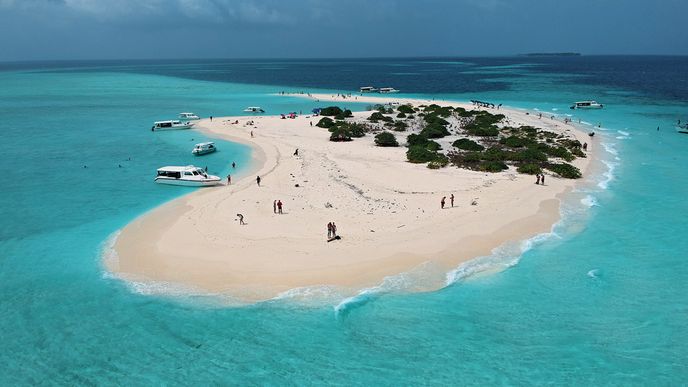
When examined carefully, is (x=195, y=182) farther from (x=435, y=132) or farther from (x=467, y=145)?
(x=435, y=132)

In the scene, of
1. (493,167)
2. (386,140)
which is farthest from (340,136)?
(493,167)

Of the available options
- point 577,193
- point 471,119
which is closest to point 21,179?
point 577,193

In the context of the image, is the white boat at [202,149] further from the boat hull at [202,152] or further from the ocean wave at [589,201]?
the ocean wave at [589,201]

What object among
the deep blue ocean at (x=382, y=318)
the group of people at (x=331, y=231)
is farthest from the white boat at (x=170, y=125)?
the group of people at (x=331, y=231)

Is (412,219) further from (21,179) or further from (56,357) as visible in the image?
(21,179)

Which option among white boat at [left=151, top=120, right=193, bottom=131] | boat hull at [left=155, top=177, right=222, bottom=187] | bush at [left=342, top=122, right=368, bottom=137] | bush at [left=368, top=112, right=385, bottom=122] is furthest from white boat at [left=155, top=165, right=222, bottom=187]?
bush at [left=368, top=112, right=385, bottom=122]

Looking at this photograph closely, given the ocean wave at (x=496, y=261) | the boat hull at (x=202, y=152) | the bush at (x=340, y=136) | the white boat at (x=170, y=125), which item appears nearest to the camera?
the ocean wave at (x=496, y=261)

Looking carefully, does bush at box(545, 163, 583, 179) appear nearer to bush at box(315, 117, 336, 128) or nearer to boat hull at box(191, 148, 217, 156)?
bush at box(315, 117, 336, 128)
